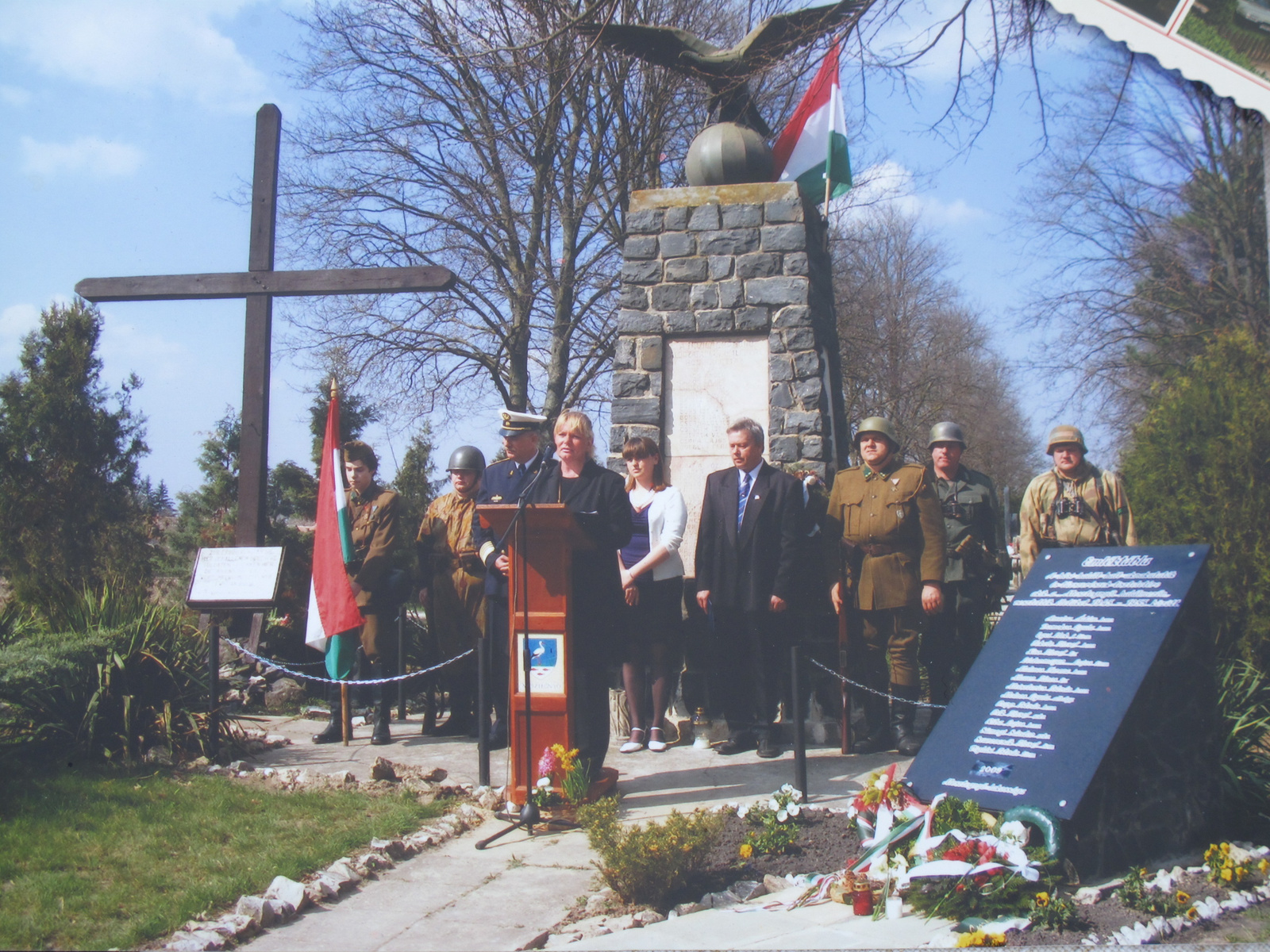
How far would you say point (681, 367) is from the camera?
7.31m

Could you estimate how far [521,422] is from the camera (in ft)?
18.8

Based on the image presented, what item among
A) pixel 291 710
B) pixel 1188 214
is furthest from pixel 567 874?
pixel 1188 214

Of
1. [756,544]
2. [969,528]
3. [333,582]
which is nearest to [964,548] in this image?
[969,528]

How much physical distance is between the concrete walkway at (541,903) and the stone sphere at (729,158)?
4285 mm

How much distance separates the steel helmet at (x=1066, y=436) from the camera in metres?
6.12

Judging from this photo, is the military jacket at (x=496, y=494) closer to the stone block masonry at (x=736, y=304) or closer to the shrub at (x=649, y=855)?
the stone block masonry at (x=736, y=304)

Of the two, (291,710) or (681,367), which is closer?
(681,367)

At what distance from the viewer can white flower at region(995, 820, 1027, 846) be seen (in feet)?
11.5

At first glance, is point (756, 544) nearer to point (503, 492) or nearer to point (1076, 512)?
point (503, 492)

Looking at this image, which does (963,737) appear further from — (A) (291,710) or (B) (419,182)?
(B) (419,182)

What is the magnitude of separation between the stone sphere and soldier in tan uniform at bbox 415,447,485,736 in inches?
107

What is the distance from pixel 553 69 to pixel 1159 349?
39.0 feet

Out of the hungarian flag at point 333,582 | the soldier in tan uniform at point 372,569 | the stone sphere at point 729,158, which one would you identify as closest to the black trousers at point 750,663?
the soldier in tan uniform at point 372,569

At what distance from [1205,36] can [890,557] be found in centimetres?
304
